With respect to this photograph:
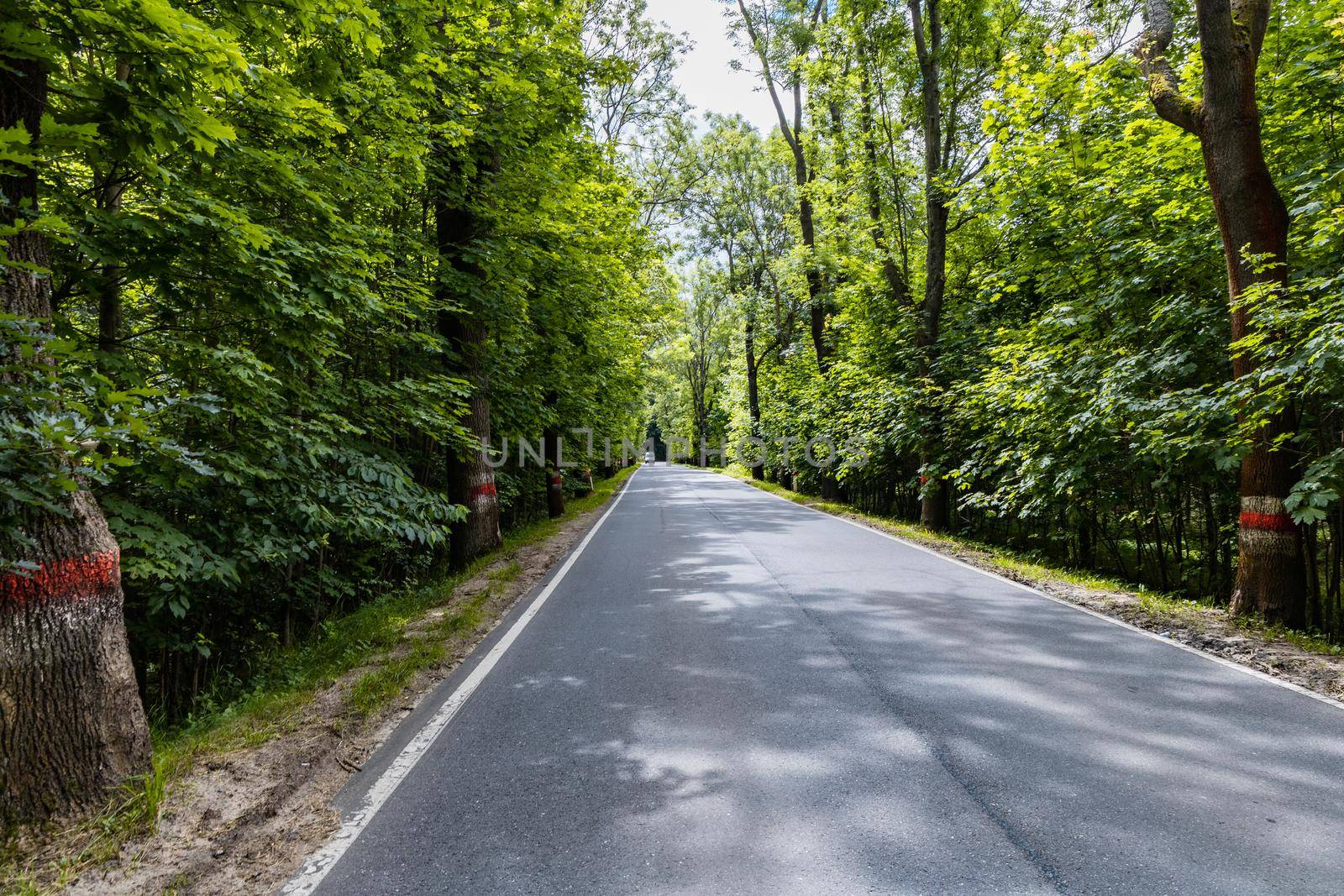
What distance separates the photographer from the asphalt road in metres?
2.63

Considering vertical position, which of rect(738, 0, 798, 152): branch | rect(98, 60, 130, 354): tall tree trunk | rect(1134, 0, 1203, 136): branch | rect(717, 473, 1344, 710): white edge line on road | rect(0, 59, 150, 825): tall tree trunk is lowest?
rect(717, 473, 1344, 710): white edge line on road

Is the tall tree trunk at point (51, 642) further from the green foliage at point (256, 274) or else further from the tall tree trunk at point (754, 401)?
the tall tree trunk at point (754, 401)

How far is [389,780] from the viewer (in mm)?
3529

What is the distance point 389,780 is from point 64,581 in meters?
1.81

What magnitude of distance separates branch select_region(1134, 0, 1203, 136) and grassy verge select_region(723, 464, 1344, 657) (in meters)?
4.85

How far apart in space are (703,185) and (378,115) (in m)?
21.5

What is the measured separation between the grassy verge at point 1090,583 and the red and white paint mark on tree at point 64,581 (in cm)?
819

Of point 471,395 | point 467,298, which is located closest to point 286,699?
point 467,298

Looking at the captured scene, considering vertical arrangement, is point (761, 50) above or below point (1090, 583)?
above

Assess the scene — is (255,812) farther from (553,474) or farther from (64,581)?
(553,474)

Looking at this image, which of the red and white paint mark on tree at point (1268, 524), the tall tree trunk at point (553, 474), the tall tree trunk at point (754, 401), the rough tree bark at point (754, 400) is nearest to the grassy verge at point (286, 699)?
the red and white paint mark on tree at point (1268, 524)

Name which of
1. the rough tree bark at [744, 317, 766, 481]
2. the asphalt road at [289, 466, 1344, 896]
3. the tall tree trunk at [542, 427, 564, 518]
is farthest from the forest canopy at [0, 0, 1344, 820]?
the rough tree bark at [744, 317, 766, 481]

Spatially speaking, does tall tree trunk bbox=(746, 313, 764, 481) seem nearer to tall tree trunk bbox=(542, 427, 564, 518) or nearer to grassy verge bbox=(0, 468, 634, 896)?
tall tree trunk bbox=(542, 427, 564, 518)

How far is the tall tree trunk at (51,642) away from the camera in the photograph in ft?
9.36
